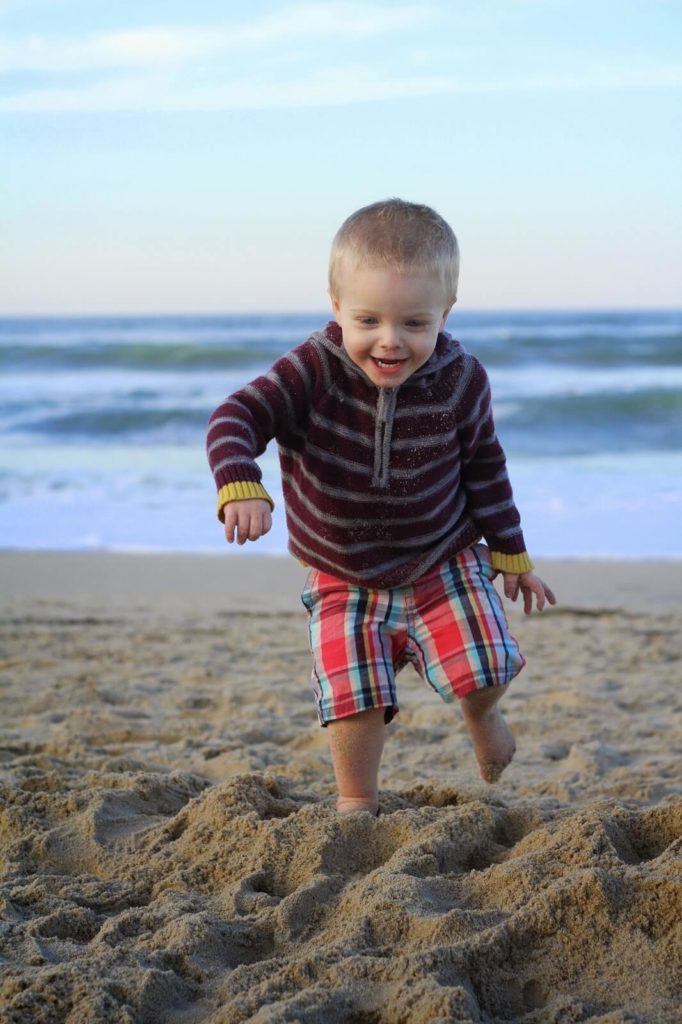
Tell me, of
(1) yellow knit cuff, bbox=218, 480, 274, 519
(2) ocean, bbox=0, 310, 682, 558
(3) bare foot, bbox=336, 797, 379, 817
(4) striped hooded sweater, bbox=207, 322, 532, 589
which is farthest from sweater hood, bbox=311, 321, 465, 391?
(2) ocean, bbox=0, 310, 682, 558

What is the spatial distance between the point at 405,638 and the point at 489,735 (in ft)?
1.07

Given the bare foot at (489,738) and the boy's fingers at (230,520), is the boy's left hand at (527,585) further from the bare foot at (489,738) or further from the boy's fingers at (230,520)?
the boy's fingers at (230,520)

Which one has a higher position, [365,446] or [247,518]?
[365,446]

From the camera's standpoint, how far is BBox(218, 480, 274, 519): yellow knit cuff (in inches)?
94.9

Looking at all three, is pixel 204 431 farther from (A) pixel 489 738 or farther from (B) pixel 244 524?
(B) pixel 244 524

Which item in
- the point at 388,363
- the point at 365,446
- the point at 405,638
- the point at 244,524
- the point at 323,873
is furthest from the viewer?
the point at 405,638

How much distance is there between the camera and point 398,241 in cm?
245

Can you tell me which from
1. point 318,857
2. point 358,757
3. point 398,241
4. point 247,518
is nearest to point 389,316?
point 398,241

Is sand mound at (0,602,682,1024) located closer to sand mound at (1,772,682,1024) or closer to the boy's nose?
sand mound at (1,772,682,1024)

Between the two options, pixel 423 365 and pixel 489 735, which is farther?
pixel 489 735

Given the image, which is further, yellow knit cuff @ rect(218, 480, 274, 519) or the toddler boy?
the toddler boy

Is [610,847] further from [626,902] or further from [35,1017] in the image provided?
[35,1017]

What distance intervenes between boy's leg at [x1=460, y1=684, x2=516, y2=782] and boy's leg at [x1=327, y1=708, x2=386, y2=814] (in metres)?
0.24

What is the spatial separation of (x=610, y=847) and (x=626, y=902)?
25 centimetres
